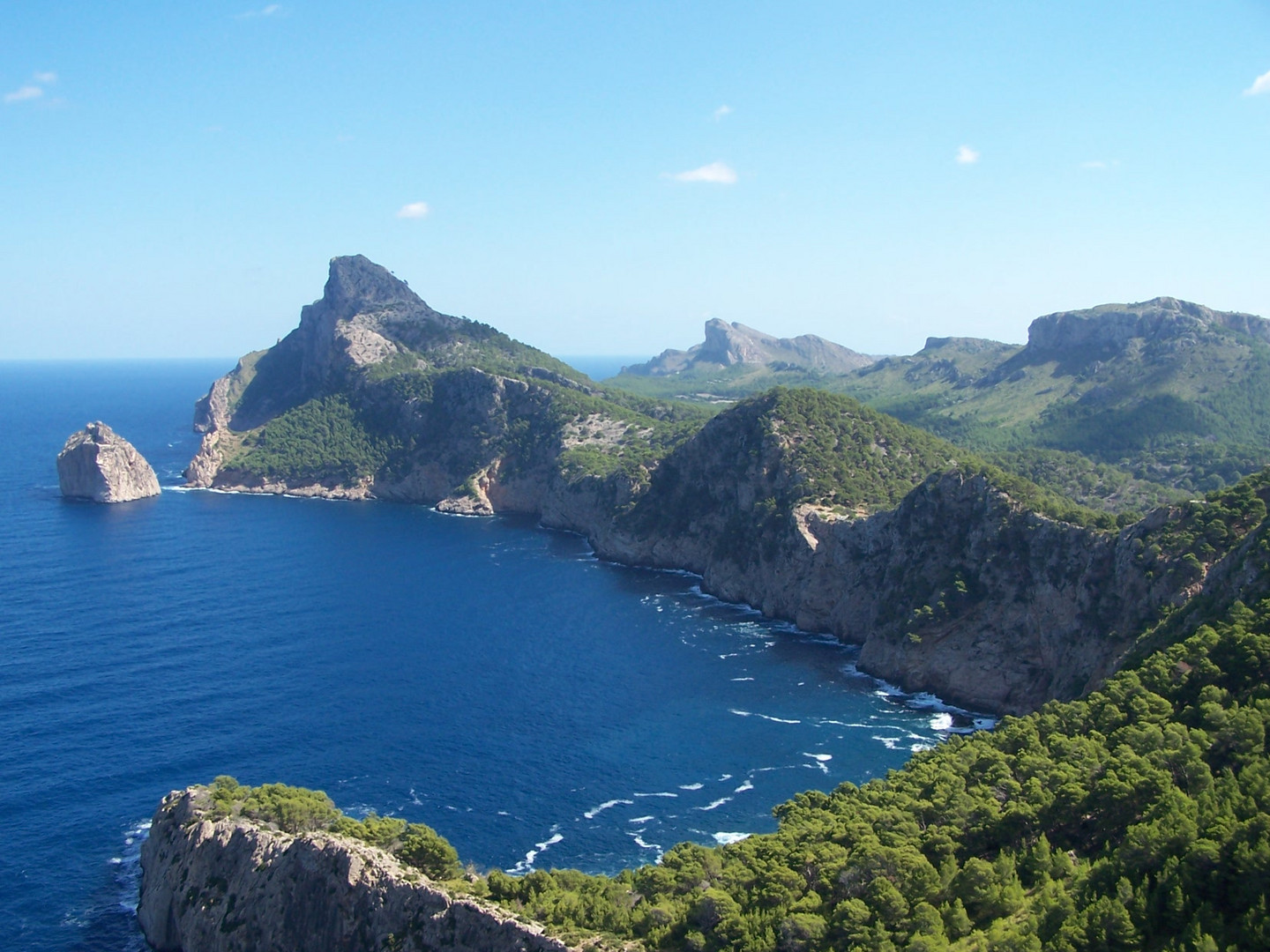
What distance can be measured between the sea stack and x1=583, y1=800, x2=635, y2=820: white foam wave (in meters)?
145

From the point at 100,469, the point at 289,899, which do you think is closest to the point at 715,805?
the point at 289,899

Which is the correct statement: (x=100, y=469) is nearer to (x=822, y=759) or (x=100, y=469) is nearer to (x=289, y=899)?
(x=289, y=899)

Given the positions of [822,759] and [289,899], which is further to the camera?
[822,759]

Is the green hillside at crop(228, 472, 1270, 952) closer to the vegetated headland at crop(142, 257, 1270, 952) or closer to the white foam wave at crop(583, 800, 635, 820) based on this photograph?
the vegetated headland at crop(142, 257, 1270, 952)

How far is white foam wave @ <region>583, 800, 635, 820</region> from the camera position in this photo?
74.2 metres

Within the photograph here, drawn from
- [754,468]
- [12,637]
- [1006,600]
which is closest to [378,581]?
[12,637]

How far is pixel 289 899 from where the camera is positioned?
188 feet

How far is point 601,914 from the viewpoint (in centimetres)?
5141

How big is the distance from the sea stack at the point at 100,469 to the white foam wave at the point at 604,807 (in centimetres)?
14519

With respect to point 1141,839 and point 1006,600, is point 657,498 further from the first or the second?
point 1141,839

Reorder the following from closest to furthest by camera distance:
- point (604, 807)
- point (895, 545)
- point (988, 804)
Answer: point (988, 804) < point (604, 807) < point (895, 545)

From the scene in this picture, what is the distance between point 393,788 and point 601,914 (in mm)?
30780

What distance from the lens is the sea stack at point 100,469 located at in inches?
7313

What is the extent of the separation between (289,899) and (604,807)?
25.0 meters
